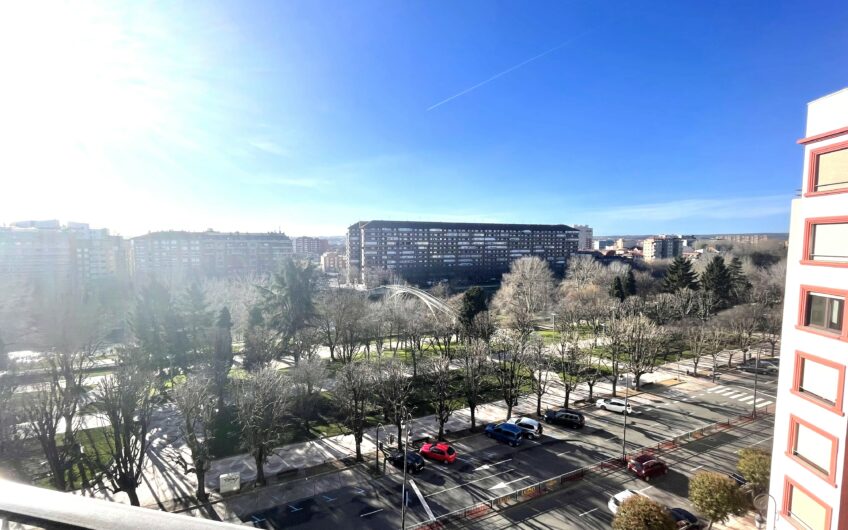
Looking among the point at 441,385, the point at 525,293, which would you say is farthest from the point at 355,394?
the point at 525,293

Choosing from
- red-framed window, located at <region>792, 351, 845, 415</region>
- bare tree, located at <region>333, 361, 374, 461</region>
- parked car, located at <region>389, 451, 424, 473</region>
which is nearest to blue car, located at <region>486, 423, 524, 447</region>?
parked car, located at <region>389, 451, 424, 473</region>

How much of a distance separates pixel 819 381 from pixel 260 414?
18.2 metres

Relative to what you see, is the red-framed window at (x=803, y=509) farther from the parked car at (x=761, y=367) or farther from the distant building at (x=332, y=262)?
the distant building at (x=332, y=262)

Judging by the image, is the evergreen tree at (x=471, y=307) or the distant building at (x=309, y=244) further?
the distant building at (x=309, y=244)

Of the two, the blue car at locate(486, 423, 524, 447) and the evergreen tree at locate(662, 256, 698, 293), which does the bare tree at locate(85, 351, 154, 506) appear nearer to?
the blue car at locate(486, 423, 524, 447)

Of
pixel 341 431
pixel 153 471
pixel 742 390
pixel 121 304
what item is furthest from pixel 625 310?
pixel 121 304

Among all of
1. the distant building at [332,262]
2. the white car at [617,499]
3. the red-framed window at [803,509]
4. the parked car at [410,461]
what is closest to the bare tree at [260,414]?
the parked car at [410,461]

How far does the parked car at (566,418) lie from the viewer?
22.6 meters

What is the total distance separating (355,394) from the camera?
19.3 meters

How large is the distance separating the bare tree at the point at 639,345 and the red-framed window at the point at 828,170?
20544 mm

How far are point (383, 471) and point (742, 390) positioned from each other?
86.2 ft

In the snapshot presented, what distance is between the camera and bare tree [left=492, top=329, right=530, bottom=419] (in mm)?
23406

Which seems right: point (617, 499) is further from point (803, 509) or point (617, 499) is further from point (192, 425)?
point (192, 425)

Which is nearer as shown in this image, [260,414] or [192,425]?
[192,425]
